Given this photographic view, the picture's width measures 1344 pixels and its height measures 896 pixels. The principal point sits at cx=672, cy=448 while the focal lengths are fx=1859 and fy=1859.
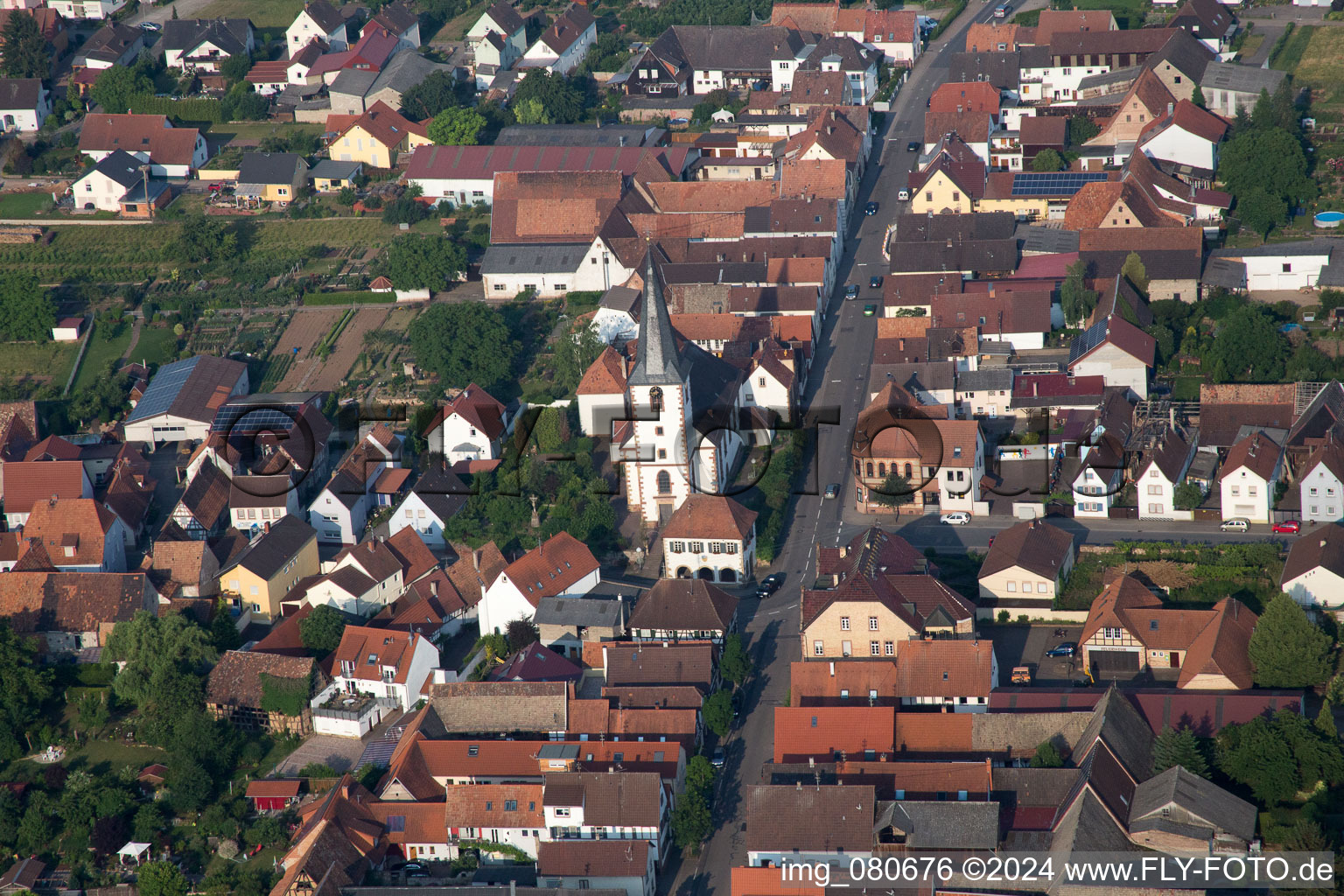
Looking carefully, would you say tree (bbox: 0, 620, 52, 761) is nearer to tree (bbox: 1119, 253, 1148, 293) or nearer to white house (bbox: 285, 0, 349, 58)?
tree (bbox: 1119, 253, 1148, 293)

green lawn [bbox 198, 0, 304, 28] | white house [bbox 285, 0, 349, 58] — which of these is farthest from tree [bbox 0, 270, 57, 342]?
green lawn [bbox 198, 0, 304, 28]

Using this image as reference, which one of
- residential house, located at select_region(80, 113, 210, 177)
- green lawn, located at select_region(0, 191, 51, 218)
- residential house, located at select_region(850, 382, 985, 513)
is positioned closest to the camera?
residential house, located at select_region(850, 382, 985, 513)

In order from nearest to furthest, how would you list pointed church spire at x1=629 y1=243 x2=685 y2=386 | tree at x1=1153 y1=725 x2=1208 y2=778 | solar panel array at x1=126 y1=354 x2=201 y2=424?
tree at x1=1153 y1=725 x2=1208 y2=778 < pointed church spire at x1=629 y1=243 x2=685 y2=386 < solar panel array at x1=126 y1=354 x2=201 y2=424

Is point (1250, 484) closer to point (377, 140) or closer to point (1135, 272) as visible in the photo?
point (1135, 272)

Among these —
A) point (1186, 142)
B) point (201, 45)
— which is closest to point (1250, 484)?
point (1186, 142)

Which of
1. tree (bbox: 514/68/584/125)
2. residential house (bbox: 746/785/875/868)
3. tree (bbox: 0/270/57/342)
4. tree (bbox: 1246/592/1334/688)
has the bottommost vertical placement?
tree (bbox: 0/270/57/342)

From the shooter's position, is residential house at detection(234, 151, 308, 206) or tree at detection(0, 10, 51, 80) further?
tree at detection(0, 10, 51, 80)
